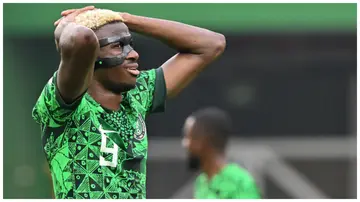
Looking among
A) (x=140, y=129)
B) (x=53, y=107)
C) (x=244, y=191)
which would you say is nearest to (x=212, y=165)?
(x=244, y=191)

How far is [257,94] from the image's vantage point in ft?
45.8

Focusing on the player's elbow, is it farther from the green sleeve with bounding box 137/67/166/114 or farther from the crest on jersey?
the green sleeve with bounding box 137/67/166/114

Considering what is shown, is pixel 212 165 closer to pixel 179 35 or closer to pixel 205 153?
pixel 205 153

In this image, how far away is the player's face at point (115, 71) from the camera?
4.91 metres

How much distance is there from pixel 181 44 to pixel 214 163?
3456mm

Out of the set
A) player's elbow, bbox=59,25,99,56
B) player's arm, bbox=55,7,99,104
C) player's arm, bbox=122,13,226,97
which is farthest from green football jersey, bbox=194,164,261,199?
player's elbow, bbox=59,25,99,56

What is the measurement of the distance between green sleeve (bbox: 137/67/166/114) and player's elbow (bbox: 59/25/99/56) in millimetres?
697

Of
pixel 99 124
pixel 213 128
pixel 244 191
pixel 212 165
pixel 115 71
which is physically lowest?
pixel 244 191

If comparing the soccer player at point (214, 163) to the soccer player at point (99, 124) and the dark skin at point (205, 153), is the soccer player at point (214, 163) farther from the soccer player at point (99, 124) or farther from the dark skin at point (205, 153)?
the soccer player at point (99, 124)

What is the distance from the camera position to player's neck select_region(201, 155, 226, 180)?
28.7ft

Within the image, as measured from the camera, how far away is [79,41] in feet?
14.8

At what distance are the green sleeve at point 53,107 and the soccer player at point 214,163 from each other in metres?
3.69

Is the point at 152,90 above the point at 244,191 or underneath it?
above

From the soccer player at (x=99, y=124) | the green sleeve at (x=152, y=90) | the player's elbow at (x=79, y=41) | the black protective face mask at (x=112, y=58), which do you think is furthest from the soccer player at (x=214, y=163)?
the player's elbow at (x=79, y=41)
